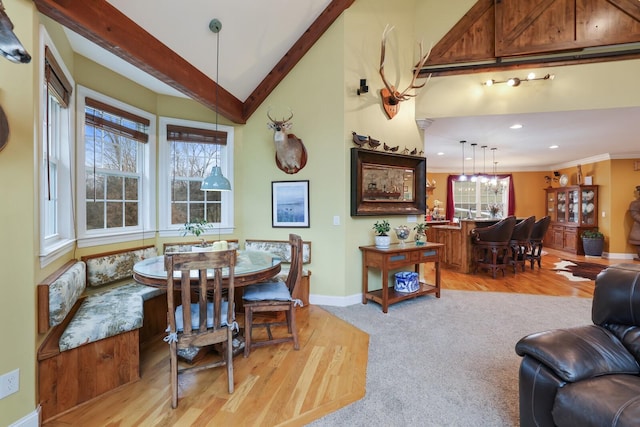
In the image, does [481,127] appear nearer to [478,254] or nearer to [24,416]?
[478,254]

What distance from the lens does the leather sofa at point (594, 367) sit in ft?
3.78

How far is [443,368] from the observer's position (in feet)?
7.47

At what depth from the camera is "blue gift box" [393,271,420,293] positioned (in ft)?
12.6

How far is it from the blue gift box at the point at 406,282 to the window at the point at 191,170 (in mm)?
2399

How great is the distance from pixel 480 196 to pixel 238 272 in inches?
372

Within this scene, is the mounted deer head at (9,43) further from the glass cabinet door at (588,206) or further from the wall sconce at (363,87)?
the glass cabinet door at (588,206)

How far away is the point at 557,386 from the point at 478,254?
16.1 ft

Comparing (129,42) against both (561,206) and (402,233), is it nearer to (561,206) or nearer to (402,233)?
(402,233)

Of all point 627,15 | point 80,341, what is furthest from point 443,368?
point 627,15

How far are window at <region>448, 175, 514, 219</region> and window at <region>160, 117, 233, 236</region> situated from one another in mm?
7997

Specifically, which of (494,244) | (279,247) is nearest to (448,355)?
(279,247)

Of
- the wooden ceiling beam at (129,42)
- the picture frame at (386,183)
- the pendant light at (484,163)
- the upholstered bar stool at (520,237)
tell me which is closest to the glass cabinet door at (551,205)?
the pendant light at (484,163)

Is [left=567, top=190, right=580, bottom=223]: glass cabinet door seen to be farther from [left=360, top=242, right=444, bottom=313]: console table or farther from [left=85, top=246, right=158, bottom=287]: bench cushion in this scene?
[left=85, top=246, right=158, bottom=287]: bench cushion

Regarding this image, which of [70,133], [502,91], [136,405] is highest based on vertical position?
[502,91]
